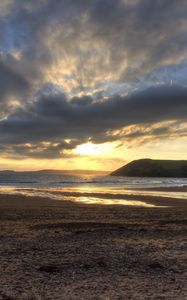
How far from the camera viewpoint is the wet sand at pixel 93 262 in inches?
278

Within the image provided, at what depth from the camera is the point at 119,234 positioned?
13672 mm

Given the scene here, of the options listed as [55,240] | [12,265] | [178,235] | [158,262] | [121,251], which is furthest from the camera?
[178,235]

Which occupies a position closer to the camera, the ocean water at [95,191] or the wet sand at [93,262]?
the wet sand at [93,262]

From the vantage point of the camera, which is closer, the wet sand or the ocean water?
the wet sand

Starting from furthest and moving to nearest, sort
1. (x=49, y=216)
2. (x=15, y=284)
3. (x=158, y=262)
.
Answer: (x=49, y=216)
(x=158, y=262)
(x=15, y=284)

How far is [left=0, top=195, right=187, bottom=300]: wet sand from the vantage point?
7.07 meters

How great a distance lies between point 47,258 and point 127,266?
219cm

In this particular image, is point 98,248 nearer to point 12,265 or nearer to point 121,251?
point 121,251

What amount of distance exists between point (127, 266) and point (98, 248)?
2.18 metres

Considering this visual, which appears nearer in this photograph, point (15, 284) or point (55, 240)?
point (15, 284)

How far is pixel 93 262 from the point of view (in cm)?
936

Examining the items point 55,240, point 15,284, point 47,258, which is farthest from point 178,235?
point 15,284

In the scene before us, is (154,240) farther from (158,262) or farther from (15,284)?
(15,284)

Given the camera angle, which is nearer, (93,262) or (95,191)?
(93,262)
